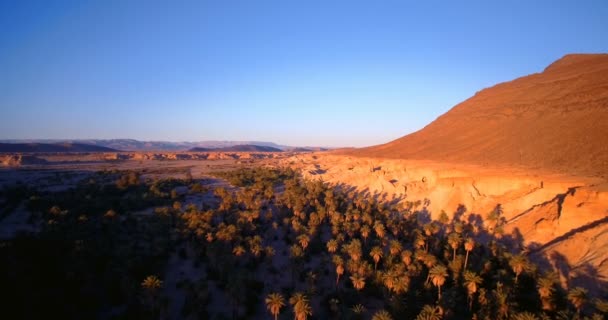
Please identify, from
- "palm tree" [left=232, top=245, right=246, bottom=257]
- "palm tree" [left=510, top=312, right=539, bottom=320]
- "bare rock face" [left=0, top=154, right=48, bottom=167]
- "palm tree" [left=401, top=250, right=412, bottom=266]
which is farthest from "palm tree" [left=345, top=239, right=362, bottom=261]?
"bare rock face" [left=0, top=154, right=48, bottom=167]

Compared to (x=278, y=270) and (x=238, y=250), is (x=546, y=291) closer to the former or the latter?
(x=278, y=270)

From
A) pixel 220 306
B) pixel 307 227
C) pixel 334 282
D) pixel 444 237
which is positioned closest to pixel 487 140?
pixel 444 237

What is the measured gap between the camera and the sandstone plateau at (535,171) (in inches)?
1285

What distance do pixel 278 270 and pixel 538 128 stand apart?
200 ft

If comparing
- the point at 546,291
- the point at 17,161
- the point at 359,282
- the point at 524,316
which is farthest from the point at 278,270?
the point at 17,161

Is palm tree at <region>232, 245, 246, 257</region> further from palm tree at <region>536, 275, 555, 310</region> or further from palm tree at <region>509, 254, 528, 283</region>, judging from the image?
palm tree at <region>536, 275, 555, 310</region>

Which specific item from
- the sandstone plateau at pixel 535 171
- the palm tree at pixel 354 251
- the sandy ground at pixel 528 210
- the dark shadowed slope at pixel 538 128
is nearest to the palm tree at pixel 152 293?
the sandy ground at pixel 528 210

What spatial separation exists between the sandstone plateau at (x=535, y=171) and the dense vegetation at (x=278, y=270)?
117 inches

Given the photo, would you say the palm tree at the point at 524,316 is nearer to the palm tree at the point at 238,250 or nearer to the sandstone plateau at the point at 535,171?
the sandstone plateau at the point at 535,171

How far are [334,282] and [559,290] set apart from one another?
1883 cm

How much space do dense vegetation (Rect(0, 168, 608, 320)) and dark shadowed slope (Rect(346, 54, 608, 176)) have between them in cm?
1894

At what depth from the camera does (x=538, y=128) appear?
64250 millimetres

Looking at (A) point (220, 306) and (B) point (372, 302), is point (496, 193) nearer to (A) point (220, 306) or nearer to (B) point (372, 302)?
(B) point (372, 302)

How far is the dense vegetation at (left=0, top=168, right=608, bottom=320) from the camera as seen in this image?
24875 mm
